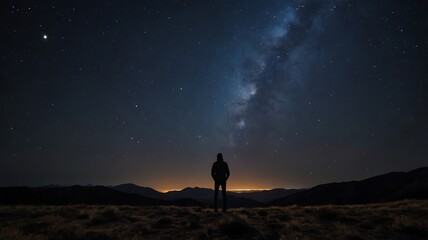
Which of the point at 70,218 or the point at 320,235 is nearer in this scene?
the point at 320,235

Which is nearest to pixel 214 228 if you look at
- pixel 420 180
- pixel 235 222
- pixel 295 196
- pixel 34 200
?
pixel 235 222

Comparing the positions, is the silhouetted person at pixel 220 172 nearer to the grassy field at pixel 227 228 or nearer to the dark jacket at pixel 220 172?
the dark jacket at pixel 220 172

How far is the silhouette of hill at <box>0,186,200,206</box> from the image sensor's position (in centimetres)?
8387

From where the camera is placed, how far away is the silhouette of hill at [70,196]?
275 feet

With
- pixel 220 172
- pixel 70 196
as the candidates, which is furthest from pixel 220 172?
pixel 70 196

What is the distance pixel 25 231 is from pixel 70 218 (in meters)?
2.67

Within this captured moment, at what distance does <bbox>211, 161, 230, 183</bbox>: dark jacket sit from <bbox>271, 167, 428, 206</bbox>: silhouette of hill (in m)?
55.6

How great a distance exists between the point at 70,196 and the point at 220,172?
9150 cm

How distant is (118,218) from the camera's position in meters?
11.4

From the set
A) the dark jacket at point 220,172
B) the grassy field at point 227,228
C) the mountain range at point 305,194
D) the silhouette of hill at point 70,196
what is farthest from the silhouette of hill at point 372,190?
the grassy field at point 227,228

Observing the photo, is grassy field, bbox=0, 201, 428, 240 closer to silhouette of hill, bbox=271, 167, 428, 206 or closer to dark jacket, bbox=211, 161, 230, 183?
dark jacket, bbox=211, 161, 230, 183

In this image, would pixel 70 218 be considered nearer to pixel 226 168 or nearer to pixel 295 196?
pixel 226 168

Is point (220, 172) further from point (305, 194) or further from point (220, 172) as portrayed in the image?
point (305, 194)

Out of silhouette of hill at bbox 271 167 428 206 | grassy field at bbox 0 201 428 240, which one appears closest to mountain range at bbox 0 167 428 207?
silhouette of hill at bbox 271 167 428 206
